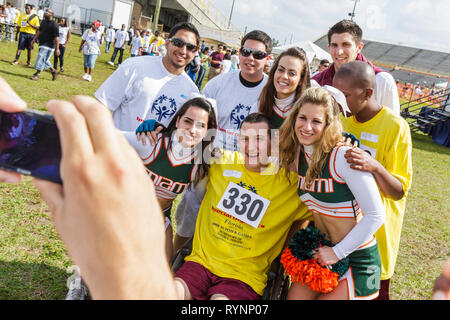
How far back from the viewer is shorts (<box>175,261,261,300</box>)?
2000 mm

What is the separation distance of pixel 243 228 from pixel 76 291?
52.4 inches

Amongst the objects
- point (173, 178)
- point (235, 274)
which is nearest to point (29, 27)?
point (173, 178)

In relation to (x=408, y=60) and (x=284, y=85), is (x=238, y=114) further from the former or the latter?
(x=408, y=60)

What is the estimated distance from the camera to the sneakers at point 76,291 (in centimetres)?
241

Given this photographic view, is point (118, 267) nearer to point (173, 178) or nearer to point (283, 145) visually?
point (283, 145)

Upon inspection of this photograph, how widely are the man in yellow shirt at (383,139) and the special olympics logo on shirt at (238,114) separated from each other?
0.91m

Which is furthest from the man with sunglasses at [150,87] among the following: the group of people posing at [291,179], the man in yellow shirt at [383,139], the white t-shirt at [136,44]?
the white t-shirt at [136,44]

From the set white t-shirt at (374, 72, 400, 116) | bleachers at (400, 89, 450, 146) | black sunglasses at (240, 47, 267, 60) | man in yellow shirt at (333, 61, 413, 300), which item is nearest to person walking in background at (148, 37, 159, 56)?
bleachers at (400, 89, 450, 146)

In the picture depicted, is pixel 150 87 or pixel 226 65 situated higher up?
pixel 226 65

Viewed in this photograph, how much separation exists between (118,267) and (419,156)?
11.8 meters

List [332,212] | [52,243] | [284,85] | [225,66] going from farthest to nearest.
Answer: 1. [225,66]
2. [52,243]
3. [284,85]
4. [332,212]

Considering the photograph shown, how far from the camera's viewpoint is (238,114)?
2934 mm

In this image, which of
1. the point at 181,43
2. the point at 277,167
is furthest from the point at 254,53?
the point at 277,167

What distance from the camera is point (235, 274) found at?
2.09 m
